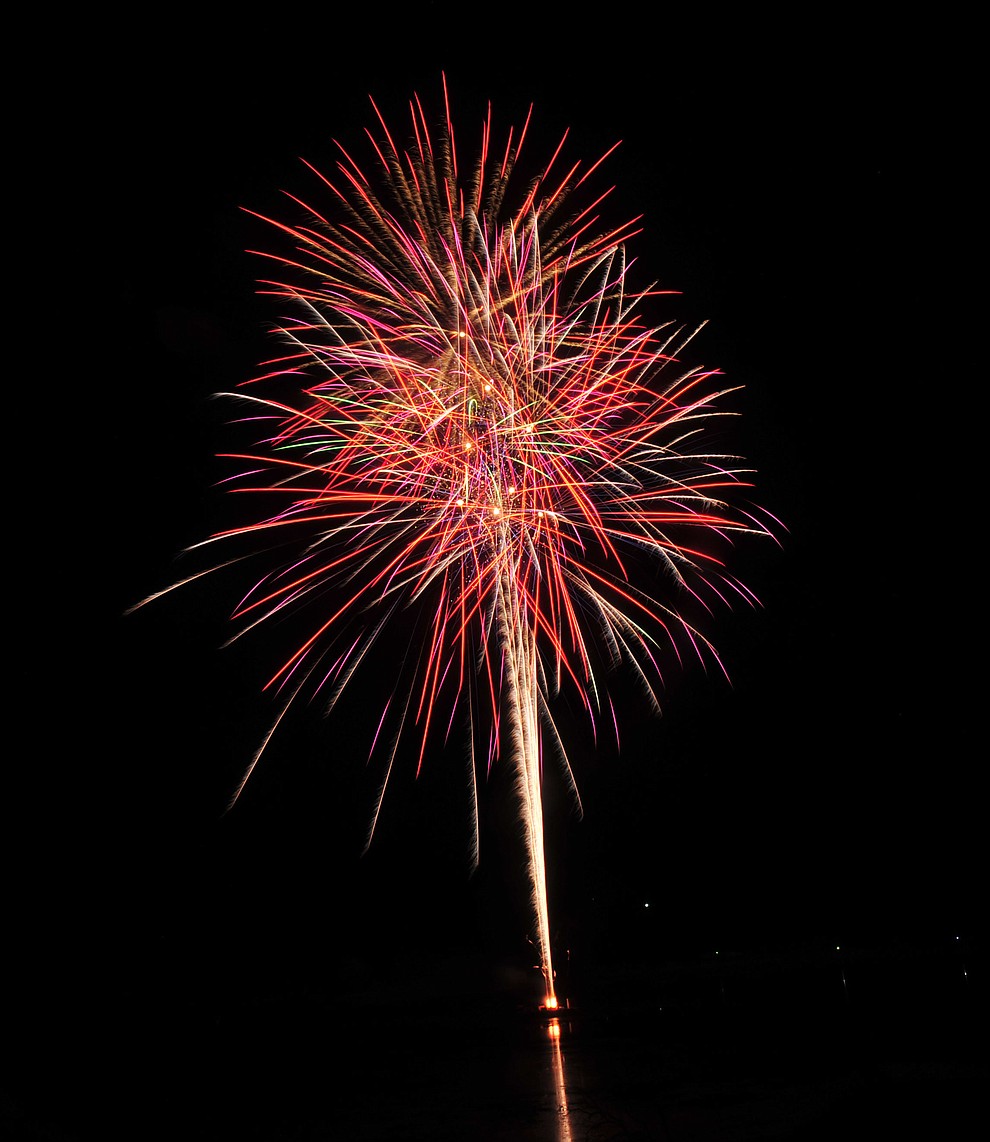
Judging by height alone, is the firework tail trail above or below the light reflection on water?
above

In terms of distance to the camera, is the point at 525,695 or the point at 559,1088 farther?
the point at 525,695

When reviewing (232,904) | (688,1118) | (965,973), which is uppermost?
(232,904)

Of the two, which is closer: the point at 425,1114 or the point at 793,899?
the point at 425,1114

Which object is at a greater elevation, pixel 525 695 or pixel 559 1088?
pixel 525 695

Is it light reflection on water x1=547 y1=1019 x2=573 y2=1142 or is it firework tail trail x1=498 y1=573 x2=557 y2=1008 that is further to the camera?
A: firework tail trail x1=498 y1=573 x2=557 y2=1008

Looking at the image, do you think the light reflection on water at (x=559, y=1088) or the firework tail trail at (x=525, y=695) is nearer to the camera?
the light reflection on water at (x=559, y=1088)

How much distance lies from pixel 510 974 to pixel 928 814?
17914mm

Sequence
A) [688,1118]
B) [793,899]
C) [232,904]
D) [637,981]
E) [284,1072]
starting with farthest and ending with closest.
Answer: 1. [793,899]
2. [232,904]
3. [637,981]
4. [284,1072]
5. [688,1118]

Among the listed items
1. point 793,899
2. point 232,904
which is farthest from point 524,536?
point 793,899

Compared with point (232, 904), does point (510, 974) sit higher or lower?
lower

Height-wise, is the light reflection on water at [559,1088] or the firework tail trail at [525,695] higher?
the firework tail trail at [525,695]

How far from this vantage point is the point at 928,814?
36.8 metres

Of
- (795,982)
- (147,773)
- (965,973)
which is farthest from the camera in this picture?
(147,773)

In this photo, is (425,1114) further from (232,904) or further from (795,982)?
(232,904)
